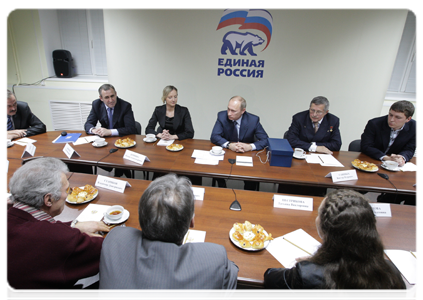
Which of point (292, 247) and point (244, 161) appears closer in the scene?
point (292, 247)

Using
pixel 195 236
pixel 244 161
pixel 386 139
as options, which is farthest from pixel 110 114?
pixel 386 139

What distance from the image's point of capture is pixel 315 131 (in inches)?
119

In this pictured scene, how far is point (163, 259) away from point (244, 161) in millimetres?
1686

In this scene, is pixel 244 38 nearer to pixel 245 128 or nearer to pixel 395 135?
pixel 245 128

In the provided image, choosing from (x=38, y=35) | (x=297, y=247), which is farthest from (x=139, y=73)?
(x=297, y=247)

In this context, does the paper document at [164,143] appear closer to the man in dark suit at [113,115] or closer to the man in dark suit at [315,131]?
the man in dark suit at [113,115]

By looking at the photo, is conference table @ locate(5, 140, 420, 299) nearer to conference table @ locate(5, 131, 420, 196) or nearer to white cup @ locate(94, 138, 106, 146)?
conference table @ locate(5, 131, 420, 196)

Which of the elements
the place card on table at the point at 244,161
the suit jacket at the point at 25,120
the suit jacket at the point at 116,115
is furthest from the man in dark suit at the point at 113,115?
the place card on table at the point at 244,161

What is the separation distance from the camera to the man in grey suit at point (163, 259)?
786 mm

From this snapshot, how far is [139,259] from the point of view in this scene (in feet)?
2.69

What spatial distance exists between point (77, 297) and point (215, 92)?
3.56 m

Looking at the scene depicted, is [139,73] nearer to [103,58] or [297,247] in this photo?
[103,58]

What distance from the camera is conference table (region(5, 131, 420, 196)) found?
202 cm

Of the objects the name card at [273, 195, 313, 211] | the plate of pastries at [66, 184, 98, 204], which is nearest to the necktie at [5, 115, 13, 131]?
the plate of pastries at [66, 184, 98, 204]
